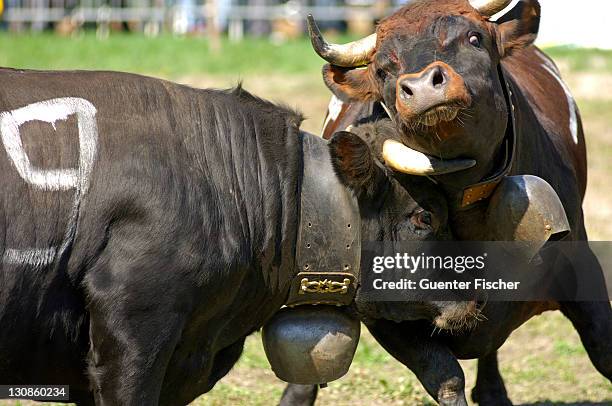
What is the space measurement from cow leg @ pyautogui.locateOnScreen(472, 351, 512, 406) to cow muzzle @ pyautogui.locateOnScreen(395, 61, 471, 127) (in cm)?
248

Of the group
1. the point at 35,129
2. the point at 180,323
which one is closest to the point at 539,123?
the point at 180,323

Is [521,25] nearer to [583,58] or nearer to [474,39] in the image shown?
[474,39]

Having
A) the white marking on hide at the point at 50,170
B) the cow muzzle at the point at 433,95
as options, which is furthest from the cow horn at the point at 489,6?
the white marking on hide at the point at 50,170

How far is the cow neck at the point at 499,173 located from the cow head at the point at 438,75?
0.06 m

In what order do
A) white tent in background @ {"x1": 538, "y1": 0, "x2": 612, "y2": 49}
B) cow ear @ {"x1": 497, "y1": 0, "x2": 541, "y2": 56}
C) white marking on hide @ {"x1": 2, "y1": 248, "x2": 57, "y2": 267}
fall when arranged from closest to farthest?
white marking on hide @ {"x1": 2, "y1": 248, "x2": 57, "y2": 267} < cow ear @ {"x1": 497, "y1": 0, "x2": 541, "y2": 56} < white tent in background @ {"x1": 538, "y1": 0, "x2": 612, "y2": 49}

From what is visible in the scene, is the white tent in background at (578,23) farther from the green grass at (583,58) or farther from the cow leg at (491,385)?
the cow leg at (491,385)

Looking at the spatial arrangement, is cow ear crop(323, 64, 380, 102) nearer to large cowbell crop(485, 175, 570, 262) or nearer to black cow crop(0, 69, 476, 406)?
black cow crop(0, 69, 476, 406)

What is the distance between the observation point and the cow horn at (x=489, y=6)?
4.90m

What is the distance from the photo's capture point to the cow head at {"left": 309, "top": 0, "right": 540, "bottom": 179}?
4383 millimetres

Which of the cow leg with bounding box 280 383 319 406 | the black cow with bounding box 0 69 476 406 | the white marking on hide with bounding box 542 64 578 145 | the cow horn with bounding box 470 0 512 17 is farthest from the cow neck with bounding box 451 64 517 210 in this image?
the cow leg with bounding box 280 383 319 406

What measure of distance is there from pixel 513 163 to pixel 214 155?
56.0 inches

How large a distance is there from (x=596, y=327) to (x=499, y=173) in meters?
1.32

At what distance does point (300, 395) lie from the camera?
246 inches

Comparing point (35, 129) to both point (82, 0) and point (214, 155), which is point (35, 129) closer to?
point (214, 155)
